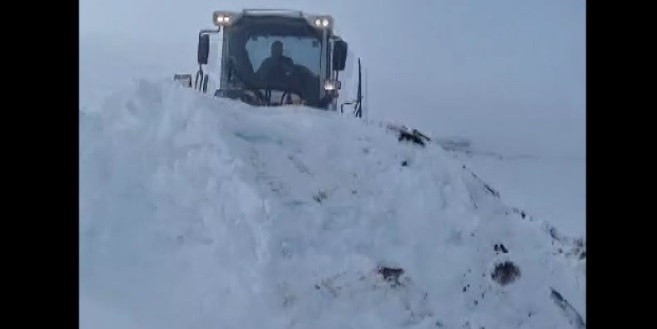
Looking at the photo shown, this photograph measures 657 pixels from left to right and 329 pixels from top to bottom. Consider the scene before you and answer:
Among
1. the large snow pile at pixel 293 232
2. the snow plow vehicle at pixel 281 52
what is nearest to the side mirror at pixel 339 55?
the snow plow vehicle at pixel 281 52

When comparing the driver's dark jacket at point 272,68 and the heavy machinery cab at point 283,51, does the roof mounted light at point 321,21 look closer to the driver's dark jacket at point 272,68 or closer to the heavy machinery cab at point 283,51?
the heavy machinery cab at point 283,51

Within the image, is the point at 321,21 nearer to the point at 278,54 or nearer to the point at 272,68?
the point at 278,54

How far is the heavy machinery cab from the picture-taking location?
25.5 feet

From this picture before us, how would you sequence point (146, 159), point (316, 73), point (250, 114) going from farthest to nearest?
1. point (316, 73)
2. point (250, 114)
3. point (146, 159)

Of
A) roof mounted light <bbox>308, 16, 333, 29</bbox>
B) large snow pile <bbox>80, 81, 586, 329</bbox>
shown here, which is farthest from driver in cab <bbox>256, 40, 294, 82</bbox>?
large snow pile <bbox>80, 81, 586, 329</bbox>

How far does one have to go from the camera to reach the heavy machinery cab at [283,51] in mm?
7758

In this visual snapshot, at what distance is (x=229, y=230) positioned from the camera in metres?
4.73

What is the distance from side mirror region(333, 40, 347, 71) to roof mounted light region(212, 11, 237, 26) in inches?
37.0

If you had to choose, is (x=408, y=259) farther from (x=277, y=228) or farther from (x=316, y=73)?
(x=316, y=73)

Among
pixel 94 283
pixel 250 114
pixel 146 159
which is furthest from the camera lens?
pixel 250 114
